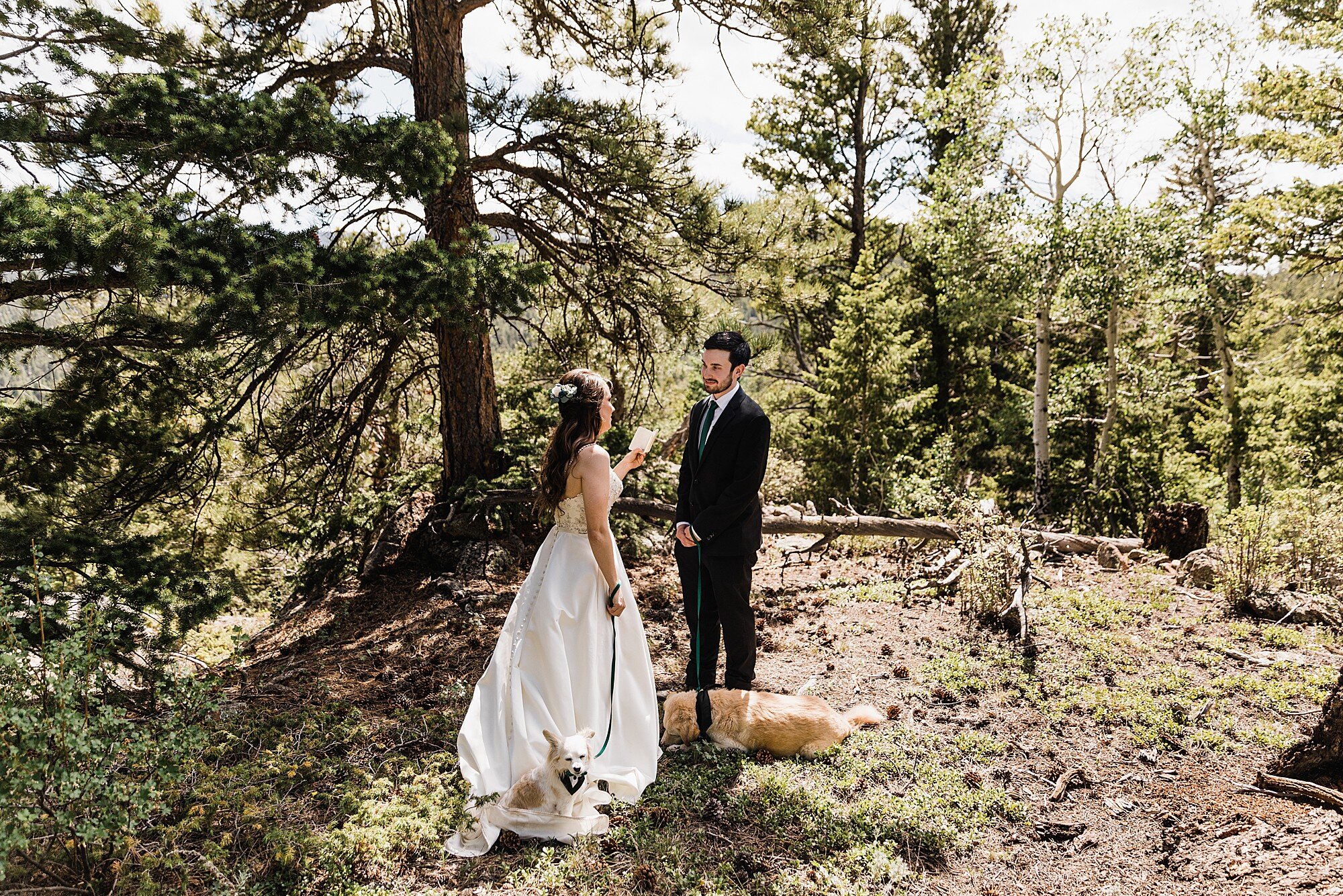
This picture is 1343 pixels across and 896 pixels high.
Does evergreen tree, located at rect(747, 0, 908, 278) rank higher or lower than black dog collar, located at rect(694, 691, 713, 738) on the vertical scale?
higher

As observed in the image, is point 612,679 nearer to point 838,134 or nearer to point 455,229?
point 455,229

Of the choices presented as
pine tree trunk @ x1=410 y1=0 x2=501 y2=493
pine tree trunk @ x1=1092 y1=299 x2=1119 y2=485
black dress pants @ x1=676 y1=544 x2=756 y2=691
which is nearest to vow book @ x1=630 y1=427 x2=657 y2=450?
black dress pants @ x1=676 y1=544 x2=756 y2=691

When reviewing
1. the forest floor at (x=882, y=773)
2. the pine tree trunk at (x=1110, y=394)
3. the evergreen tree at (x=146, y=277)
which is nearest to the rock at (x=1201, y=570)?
the forest floor at (x=882, y=773)

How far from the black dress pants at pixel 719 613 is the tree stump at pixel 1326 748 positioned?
2.94m

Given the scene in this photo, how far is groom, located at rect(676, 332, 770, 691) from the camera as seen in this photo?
14.4 ft

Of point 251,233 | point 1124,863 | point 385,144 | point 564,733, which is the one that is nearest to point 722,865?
point 564,733

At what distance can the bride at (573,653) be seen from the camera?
367 cm

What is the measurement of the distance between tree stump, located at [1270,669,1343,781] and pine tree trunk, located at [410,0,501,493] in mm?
5885

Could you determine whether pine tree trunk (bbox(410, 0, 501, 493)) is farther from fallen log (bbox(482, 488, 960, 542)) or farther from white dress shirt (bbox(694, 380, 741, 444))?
white dress shirt (bbox(694, 380, 741, 444))

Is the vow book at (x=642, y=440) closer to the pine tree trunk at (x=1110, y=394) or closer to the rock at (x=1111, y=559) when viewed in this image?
the rock at (x=1111, y=559)

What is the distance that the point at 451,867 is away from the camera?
3158 millimetres

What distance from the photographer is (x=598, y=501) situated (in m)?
3.76

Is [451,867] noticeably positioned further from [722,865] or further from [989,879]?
[989,879]

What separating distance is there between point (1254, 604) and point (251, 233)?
8654 millimetres
